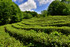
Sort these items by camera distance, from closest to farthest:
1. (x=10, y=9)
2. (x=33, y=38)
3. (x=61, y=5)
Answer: (x=33, y=38), (x=10, y=9), (x=61, y=5)

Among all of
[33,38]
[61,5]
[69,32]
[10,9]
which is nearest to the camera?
[33,38]

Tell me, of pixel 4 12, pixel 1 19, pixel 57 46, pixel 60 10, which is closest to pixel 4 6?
pixel 4 12

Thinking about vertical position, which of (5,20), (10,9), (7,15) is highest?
(10,9)

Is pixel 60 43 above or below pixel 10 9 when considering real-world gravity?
below

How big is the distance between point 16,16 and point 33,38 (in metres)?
28.1

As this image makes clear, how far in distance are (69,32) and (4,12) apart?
27.9m

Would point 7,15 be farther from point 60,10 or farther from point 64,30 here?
point 60,10

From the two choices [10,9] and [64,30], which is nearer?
[64,30]

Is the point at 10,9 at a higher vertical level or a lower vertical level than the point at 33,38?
higher

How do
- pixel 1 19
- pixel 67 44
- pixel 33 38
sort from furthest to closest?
pixel 1 19 < pixel 33 38 < pixel 67 44

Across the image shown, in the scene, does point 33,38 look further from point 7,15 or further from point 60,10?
point 60,10

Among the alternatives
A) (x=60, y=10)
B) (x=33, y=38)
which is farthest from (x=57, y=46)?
(x=60, y=10)

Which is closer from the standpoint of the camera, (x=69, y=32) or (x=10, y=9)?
(x=69, y=32)

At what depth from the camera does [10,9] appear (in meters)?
33.7
